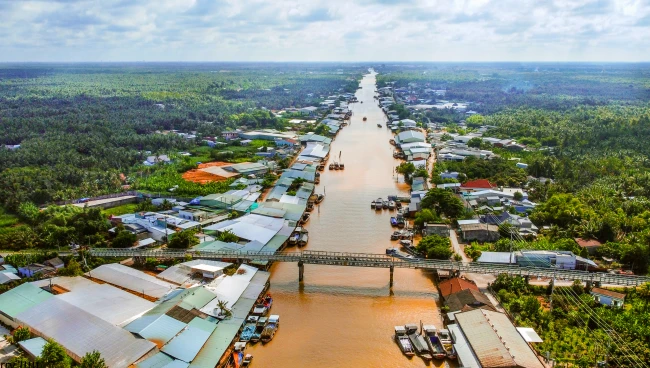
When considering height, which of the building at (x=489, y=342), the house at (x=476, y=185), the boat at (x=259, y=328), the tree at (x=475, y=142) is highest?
the tree at (x=475, y=142)

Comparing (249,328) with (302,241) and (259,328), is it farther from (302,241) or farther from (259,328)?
(302,241)

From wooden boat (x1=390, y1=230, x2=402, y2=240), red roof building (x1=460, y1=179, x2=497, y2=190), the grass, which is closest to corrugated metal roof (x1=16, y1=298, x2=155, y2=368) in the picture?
the grass

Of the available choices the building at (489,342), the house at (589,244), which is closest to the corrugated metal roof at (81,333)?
the building at (489,342)

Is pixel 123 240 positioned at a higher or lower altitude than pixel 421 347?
higher

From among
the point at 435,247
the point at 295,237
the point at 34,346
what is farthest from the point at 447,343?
the point at 34,346

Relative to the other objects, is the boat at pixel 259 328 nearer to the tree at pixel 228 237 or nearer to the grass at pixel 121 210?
the tree at pixel 228 237

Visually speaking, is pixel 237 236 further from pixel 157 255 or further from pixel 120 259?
pixel 120 259

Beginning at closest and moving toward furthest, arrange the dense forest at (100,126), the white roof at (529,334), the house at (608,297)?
the white roof at (529,334) < the house at (608,297) < the dense forest at (100,126)
